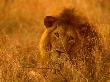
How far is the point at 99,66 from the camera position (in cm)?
660

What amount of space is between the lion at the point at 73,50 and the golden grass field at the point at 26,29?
0.13 m

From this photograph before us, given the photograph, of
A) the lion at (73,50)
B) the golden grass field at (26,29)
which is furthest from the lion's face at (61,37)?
the golden grass field at (26,29)

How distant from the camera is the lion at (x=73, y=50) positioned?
6516mm

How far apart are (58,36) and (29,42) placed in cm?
151

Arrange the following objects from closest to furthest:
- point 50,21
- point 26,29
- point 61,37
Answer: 1. point 61,37
2. point 50,21
3. point 26,29

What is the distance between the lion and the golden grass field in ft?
0.43

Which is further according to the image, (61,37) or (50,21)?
(50,21)

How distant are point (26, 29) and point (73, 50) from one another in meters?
2.87

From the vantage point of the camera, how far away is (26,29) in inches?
381

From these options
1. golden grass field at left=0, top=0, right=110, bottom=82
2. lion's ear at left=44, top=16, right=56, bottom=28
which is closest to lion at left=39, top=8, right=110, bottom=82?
lion's ear at left=44, top=16, right=56, bottom=28

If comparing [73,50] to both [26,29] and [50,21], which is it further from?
[26,29]

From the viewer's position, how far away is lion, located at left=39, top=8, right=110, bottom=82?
652 cm

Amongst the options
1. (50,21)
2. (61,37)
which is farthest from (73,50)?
(50,21)

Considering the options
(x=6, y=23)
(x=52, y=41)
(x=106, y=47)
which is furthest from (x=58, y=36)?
(x=6, y=23)
